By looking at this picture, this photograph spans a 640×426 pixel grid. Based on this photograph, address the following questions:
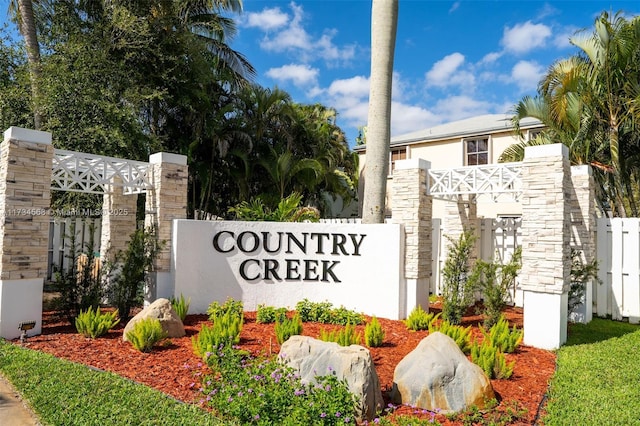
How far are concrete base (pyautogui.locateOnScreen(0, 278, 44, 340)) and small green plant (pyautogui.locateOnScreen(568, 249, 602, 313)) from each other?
9.14 metres

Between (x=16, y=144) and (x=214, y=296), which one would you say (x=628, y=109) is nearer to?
(x=214, y=296)

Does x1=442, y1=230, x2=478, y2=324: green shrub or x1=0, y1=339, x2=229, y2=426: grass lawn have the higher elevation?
x1=442, y1=230, x2=478, y2=324: green shrub

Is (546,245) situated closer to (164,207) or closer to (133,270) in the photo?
(164,207)

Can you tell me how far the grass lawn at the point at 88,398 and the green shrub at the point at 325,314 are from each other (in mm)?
3707

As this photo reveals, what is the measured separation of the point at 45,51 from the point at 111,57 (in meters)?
2.26

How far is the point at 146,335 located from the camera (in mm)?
6102

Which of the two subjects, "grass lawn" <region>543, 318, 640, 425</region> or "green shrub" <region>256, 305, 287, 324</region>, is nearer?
"grass lawn" <region>543, 318, 640, 425</region>

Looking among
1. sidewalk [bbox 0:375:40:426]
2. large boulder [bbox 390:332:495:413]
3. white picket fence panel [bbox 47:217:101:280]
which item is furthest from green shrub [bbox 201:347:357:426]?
white picket fence panel [bbox 47:217:101:280]

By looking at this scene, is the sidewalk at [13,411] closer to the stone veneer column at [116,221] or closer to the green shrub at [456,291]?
the stone veneer column at [116,221]

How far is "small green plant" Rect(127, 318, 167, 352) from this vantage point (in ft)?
19.9

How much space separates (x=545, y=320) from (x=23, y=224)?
8482mm

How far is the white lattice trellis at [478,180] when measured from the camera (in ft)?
25.9

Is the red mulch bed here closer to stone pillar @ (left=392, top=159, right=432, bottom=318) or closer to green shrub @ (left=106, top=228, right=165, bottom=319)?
green shrub @ (left=106, top=228, right=165, bottom=319)

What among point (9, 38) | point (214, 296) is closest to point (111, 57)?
point (9, 38)
